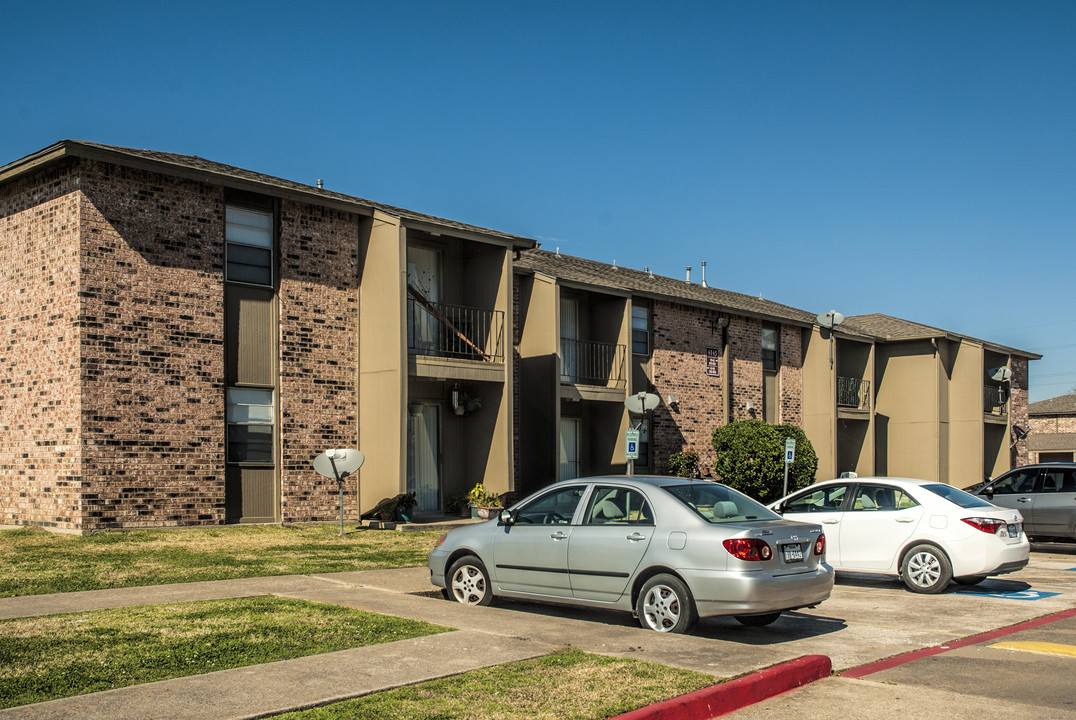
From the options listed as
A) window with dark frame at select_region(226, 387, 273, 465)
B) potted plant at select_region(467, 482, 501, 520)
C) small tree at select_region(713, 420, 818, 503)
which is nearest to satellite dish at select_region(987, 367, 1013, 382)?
small tree at select_region(713, 420, 818, 503)

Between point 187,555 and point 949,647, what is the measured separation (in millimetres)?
9638

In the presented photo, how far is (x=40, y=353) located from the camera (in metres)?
15.4

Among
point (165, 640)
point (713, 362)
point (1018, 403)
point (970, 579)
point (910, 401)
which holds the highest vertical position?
point (713, 362)

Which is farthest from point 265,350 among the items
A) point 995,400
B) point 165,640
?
point 995,400

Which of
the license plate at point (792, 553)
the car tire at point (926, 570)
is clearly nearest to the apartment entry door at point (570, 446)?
the car tire at point (926, 570)

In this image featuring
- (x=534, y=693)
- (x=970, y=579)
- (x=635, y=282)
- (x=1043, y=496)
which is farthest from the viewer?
(x=635, y=282)

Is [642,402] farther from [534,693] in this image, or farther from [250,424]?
[534,693]

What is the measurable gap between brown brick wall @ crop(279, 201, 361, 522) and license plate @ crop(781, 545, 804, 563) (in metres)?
10.7

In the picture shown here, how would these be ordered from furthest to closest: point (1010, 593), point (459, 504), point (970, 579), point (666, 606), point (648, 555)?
point (459, 504) → point (1010, 593) → point (970, 579) → point (648, 555) → point (666, 606)

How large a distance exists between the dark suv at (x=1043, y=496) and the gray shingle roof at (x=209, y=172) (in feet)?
34.2

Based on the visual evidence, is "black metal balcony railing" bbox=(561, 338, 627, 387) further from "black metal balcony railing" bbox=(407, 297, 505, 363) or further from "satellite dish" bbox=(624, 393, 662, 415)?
"black metal balcony railing" bbox=(407, 297, 505, 363)

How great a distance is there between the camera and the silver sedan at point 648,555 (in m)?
8.51

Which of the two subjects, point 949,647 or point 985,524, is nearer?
point 949,647

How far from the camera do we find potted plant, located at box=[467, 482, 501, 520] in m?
19.1
